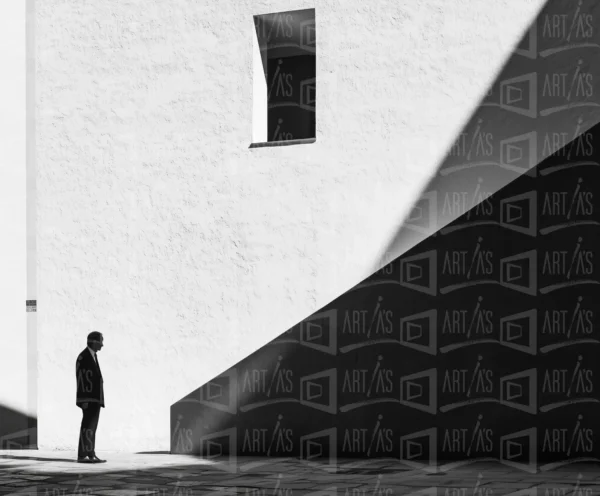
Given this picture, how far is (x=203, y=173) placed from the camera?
13.0m

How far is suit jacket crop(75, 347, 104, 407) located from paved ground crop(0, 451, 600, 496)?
30.8 inches

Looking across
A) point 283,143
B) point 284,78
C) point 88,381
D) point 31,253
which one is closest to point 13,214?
point 31,253

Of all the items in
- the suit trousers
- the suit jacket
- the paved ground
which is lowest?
the paved ground

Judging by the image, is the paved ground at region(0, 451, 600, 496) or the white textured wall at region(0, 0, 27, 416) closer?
the paved ground at region(0, 451, 600, 496)

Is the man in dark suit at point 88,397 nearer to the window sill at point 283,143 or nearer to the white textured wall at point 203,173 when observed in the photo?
the white textured wall at point 203,173

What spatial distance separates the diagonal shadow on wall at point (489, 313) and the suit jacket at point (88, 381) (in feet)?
7.27

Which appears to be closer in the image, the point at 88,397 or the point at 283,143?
the point at 88,397

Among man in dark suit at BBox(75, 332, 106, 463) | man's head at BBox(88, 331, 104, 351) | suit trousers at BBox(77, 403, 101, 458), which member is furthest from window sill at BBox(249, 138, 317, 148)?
suit trousers at BBox(77, 403, 101, 458)

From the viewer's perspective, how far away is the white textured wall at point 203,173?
12.1 m

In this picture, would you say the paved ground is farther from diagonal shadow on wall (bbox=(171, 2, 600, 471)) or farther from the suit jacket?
the suit jacket

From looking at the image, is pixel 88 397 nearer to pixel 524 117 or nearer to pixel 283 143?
pixel 283 143

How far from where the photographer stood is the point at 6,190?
14.2m

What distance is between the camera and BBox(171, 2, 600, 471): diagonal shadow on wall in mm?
11219

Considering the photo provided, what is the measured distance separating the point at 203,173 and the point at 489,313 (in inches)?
162
